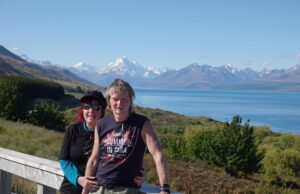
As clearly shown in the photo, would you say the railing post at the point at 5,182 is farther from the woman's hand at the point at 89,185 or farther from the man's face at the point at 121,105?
the man's face at the point at 121,105

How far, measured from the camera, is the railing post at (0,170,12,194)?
4836 millimetres

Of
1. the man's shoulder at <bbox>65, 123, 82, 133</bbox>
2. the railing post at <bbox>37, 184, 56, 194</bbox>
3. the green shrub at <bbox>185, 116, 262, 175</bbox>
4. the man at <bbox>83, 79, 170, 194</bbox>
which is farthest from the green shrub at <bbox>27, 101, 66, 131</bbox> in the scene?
the man at <bbox>83, 79, 170, 194</bbox>

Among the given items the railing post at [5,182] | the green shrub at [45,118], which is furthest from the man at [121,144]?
the green shrub at [45,118]

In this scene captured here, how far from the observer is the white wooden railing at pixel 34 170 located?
3.95 metres

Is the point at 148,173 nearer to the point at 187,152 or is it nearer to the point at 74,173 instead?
the point at 74,173

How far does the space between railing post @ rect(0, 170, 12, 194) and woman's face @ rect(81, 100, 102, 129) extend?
4.66 ft

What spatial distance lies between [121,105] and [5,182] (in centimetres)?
204

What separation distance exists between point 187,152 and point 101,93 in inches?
1007

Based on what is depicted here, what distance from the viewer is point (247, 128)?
26234 millimetres

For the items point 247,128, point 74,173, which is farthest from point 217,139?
point 74,173

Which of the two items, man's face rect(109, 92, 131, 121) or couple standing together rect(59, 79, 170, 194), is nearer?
couple standing together rect(59, 79, 170, 194)

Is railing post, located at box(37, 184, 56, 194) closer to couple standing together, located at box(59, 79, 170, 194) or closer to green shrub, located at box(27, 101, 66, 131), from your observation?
couple standing together, located at box(59, 79, 170, 194)

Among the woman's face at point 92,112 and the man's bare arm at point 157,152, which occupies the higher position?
the woman's face at point 92,112

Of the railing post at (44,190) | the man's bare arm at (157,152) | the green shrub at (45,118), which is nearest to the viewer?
the man's bare arm at (157,152)
